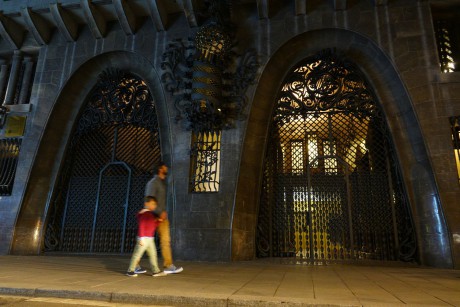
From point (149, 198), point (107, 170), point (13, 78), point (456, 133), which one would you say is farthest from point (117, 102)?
point (456, 133)

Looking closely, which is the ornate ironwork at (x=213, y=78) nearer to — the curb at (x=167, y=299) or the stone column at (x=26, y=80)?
the stone column at (x=26, y=80)

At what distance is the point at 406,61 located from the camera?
9180mm

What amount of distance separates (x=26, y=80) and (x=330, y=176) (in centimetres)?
1187

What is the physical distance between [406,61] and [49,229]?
40.9 feet

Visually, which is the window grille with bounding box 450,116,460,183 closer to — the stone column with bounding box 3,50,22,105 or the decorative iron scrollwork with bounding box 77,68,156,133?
the decorative iron scrollwork with bounding box 77,68,156,133

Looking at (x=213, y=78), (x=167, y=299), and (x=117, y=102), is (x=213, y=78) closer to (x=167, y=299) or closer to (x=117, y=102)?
(x=117, y=102)

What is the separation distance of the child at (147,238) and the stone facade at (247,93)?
3404 millimetres

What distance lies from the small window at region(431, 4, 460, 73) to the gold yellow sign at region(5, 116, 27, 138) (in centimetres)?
1416

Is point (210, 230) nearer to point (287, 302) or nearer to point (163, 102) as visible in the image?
point (163, 102)

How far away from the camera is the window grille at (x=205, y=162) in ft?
31.3

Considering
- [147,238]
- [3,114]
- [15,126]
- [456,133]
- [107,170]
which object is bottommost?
[147,238]

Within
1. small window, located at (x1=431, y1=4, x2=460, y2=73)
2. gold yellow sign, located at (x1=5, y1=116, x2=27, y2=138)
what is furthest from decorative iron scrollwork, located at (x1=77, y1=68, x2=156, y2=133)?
small window, located at (x1=431, y1=4, x2=460, y2=73)

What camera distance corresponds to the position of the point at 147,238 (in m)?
5.54

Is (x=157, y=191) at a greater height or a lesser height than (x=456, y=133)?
lesser
